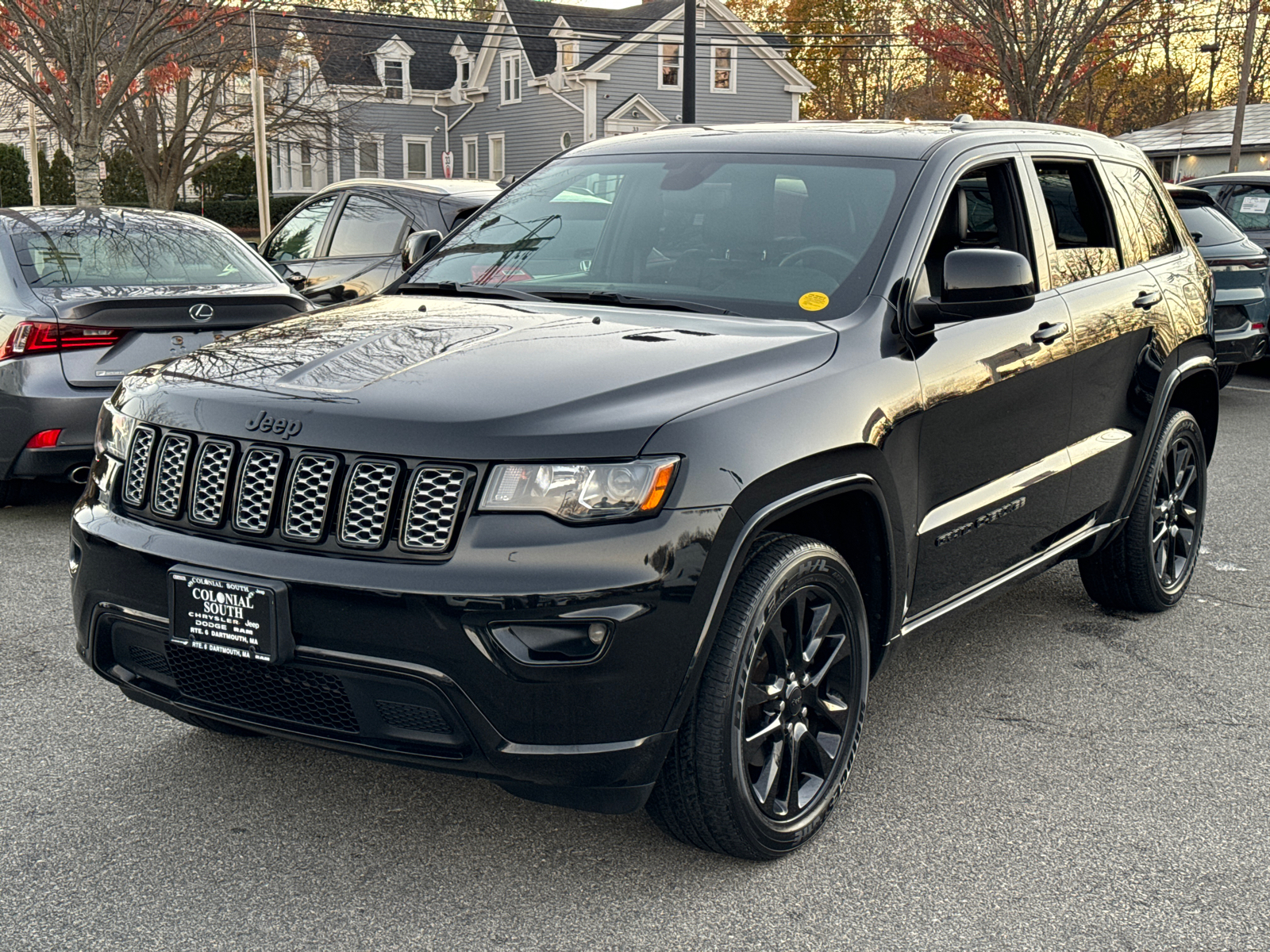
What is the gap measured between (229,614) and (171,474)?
0.43 metres

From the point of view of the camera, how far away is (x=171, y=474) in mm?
3266

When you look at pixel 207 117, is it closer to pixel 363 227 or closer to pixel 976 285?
pixel 363 227

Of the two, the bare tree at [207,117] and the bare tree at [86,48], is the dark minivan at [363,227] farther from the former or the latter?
the bare tree at [207,117]

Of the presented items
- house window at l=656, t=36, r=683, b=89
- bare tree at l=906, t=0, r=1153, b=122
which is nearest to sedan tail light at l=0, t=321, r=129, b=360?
bare tree at l=906, t=0, r=1153, b=122

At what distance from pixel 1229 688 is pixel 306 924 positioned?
3.32 meters

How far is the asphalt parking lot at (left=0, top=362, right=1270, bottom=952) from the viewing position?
122 inches

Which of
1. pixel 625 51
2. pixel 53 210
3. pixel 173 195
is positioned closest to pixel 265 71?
pixel 173 195

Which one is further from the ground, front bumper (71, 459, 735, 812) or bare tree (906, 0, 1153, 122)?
bare tree (906, 0, 1153, 122)

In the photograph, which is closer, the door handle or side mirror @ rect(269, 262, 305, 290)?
the door handle

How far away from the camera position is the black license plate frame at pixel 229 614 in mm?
2977

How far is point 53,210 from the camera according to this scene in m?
7.87

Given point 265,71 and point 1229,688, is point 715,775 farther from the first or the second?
point 265,71

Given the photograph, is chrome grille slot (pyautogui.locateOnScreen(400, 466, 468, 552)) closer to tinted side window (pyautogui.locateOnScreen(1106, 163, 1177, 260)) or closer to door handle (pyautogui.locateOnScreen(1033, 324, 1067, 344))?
door handle (pyautogui.locateOnScreen(1033, 324, 1067, 344))

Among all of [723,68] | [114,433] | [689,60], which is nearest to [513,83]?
[723,68]
